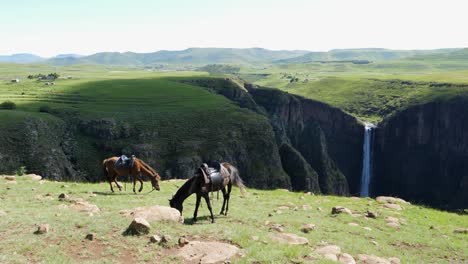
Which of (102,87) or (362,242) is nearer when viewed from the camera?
(362,242)

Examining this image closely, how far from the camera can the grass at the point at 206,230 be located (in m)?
16.8

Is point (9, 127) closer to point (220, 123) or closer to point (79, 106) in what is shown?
point (79, 106)

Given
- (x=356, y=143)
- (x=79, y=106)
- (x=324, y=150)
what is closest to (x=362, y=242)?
(x=79, y=106)

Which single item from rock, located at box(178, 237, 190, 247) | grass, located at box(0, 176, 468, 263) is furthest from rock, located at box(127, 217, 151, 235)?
rock, located at box(178, 237, 190, 247)

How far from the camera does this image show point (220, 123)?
10800 cm

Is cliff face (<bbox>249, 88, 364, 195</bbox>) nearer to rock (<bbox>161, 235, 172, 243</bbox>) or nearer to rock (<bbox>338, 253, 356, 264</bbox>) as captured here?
rock (<bbox>338, 253, 356, 264</bbox>)

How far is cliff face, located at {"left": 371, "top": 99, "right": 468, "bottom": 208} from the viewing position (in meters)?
167

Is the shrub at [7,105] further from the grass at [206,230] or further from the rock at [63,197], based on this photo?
the rock at [63,197]

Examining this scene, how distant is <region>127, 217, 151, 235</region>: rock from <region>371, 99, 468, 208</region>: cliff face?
16442 cm

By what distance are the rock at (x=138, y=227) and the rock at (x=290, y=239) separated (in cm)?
635

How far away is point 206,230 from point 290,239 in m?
4.37

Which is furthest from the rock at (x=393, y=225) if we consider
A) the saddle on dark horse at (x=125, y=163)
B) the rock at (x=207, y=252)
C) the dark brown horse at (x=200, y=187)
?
the saddle on dark horse at (x=125, y=163)

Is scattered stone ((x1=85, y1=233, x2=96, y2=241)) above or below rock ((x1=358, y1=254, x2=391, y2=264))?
above

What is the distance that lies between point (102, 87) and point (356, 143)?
11952 cm
